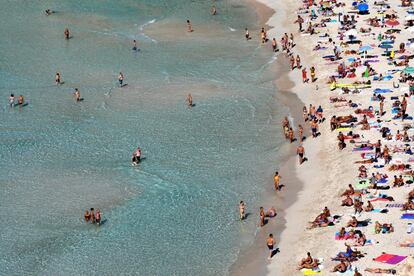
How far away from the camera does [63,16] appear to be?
92188 millimetres

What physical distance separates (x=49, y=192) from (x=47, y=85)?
2097 centimetres

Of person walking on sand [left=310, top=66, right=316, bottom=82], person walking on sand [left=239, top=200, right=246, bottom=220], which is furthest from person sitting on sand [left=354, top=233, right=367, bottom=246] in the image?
person walking on sand [left=310, top=66, right=316, bottom=82]

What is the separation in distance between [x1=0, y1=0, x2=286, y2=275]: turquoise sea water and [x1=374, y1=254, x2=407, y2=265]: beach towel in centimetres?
760

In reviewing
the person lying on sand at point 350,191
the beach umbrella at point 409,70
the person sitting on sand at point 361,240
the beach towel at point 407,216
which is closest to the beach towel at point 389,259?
the person sitting on sand at point 361,240

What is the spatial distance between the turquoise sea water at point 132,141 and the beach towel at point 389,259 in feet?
24.9

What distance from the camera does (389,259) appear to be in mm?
40688

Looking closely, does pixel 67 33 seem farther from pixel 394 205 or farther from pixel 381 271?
pixel 381 271

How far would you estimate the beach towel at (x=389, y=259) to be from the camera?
40406mm

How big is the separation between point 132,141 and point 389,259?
24.5 metres

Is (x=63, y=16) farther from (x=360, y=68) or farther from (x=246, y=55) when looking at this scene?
(x=360, y=68)

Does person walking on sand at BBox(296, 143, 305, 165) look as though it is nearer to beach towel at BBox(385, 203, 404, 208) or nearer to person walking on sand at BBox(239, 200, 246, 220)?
person walking on sand at BBox(239, 200, 246, 220)

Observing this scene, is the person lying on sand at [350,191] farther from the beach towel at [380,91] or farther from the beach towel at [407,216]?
the beach towel at [380,91]

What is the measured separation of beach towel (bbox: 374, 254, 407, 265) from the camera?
4041 centimetres

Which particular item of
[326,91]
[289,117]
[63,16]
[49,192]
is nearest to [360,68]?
[326,91]
